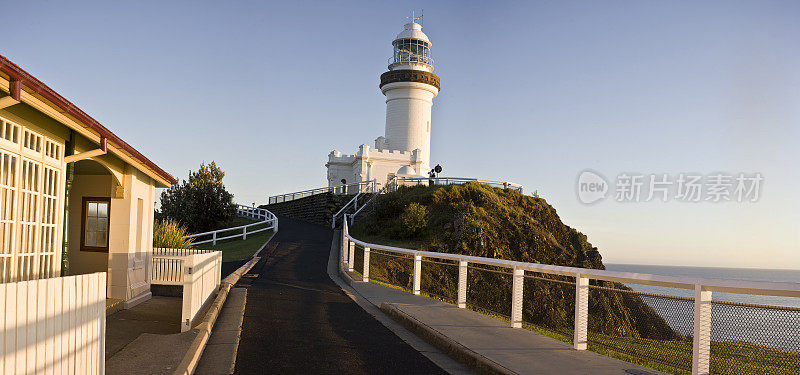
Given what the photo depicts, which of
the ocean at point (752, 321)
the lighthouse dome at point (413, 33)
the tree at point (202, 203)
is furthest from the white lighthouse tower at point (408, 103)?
the ocean at point (752, 321)

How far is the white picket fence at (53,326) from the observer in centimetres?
398

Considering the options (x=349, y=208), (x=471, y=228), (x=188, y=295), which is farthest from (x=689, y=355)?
(x=349, y=208)

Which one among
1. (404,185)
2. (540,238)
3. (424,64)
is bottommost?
(540,238)

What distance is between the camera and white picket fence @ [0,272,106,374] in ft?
13.1

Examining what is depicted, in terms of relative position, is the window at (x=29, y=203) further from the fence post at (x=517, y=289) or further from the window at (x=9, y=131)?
the fence post at (x=517, y=289)

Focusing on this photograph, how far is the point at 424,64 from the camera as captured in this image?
54.2 meters

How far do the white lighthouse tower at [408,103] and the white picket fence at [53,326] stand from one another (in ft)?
152

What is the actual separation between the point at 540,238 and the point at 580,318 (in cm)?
2858

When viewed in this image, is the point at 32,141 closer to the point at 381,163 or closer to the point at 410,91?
the point at 381,163

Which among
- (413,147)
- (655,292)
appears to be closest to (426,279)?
(655,292)

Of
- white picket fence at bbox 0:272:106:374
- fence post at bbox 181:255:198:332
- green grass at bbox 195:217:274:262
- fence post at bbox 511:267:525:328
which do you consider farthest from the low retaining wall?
white picket fence at bbox 0:272:106:374

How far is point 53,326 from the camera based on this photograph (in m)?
4.60

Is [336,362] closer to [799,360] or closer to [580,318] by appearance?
[580,318]

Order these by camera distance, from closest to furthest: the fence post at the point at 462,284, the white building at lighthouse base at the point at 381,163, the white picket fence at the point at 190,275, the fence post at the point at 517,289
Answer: the white picket fence at the point at 190,275, the fence post at the point at 517,289, the fence post at the point at 462,284, the white building at lighthouse base at the point at 381,163
